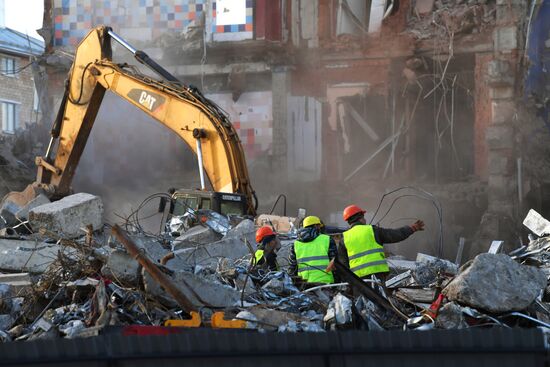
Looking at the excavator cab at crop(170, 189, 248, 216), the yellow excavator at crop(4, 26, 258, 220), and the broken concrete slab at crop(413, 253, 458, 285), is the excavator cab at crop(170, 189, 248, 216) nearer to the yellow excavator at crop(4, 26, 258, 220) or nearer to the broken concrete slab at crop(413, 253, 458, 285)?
the yellow excavator at crop(4, 26, 258, 220)

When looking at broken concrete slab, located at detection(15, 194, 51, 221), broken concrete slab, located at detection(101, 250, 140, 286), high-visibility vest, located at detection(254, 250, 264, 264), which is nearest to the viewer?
broken concrete slab, located at detection(101, 250, 140, 286)

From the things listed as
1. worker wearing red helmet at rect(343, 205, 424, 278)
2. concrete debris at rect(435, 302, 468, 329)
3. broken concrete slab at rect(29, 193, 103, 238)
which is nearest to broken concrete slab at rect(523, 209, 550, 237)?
worker wearing red helmet at rect(343, 205, 424, 278)

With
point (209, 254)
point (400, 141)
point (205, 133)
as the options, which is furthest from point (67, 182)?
point (400, 141)

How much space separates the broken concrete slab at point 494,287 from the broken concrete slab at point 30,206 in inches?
362

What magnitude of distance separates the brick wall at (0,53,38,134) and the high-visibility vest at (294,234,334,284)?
32.1 meters

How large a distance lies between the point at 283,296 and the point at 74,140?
31.3ft

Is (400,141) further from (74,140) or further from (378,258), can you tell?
(378,258)

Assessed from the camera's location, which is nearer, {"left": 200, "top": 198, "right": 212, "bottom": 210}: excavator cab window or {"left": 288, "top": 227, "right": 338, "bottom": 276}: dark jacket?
{"left": 288, "top": 227, "right": 338, "bottom": 276}: dark jacket

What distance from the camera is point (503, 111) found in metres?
22.0

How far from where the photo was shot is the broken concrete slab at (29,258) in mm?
12281

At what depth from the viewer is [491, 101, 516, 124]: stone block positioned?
22.0 m

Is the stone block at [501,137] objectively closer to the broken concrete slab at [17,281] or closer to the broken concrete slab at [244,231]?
the broken concrete slab at [244,231]

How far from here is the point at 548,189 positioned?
22.3 metres

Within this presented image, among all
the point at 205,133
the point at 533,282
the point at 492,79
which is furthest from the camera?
the point at 492,79
